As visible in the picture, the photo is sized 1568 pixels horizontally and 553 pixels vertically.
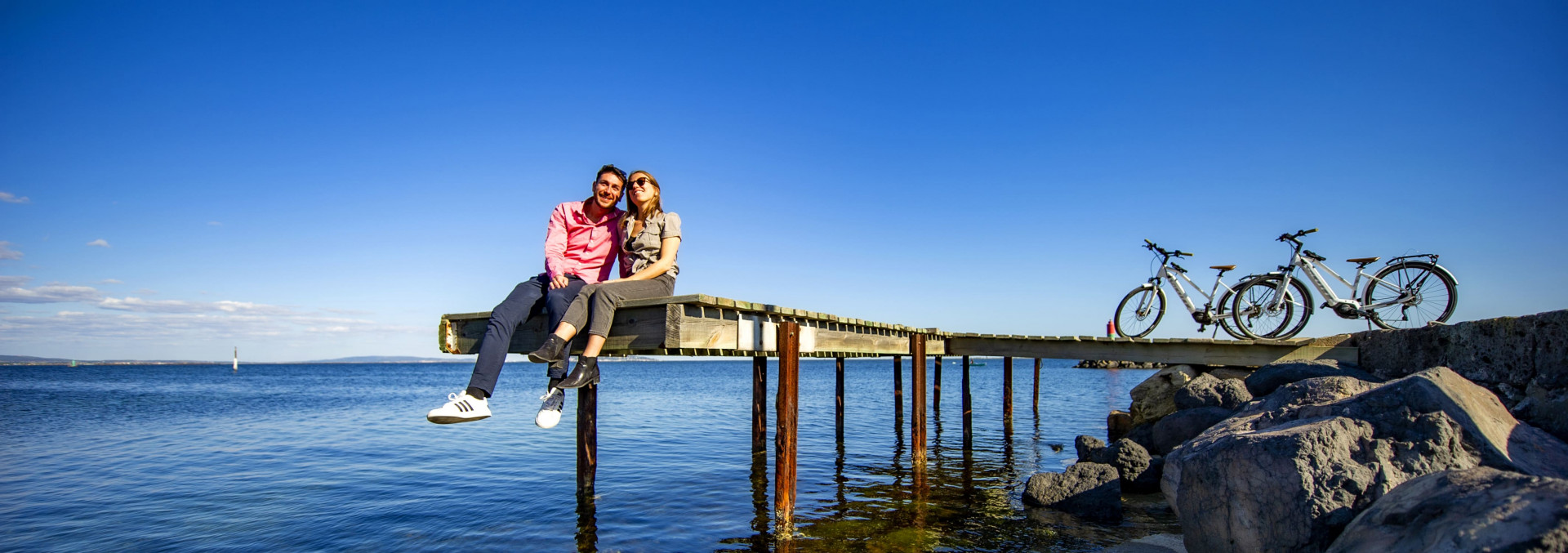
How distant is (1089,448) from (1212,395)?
6.21 feet

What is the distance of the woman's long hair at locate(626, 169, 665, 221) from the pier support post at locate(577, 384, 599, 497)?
2.79 meters

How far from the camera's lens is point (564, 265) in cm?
624

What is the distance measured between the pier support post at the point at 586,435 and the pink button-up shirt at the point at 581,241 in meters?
2.47

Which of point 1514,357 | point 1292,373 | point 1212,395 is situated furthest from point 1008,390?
point 1514,357

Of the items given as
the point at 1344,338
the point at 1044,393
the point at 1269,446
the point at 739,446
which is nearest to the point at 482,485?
the point at 739,446

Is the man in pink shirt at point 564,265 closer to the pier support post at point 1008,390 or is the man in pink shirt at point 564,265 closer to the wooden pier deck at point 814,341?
the wooden pier deck at point 814,341

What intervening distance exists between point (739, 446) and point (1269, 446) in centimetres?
1220

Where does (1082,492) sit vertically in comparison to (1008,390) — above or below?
below

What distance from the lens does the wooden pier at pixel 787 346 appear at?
243 inches

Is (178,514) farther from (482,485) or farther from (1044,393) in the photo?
(1044,393)

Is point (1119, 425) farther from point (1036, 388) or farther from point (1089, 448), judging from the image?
point (1036, 388)

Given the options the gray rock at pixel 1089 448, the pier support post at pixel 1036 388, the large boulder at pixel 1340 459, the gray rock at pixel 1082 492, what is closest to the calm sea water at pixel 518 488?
the gray rock at pixel 1082 492

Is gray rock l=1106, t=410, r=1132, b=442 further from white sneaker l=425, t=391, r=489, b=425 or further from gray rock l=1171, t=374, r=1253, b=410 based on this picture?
white sneaker l=425, t=391, r=489, b=425

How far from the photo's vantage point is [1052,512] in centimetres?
842
